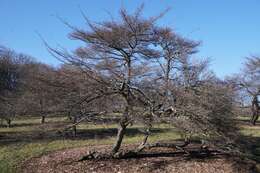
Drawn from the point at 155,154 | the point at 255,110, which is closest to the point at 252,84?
the point at 255,110

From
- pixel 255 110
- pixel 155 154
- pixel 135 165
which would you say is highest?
pixel 255 110

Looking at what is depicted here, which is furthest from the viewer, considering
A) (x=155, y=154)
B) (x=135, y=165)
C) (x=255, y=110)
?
(x=255, y=110)

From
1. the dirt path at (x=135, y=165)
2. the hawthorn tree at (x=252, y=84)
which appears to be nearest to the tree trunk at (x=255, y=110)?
the hawthorn tree at (x=252, y=84)

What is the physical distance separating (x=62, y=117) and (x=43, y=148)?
347 centimetres

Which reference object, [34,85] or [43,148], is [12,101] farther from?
[34,85]

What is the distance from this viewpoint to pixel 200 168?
32.0 ft

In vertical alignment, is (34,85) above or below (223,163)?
above

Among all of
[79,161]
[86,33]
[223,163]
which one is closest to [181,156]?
[223,163]

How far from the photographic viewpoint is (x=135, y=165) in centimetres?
965

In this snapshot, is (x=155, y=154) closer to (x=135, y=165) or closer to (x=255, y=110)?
(x=135, y=165)

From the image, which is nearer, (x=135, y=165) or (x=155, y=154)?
(x=135, y=165)

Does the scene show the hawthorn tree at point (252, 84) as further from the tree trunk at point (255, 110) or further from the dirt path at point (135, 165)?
the dirt path at point (135, 165)

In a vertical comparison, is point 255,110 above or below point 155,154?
above

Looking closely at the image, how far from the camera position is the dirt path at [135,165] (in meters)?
9.27
